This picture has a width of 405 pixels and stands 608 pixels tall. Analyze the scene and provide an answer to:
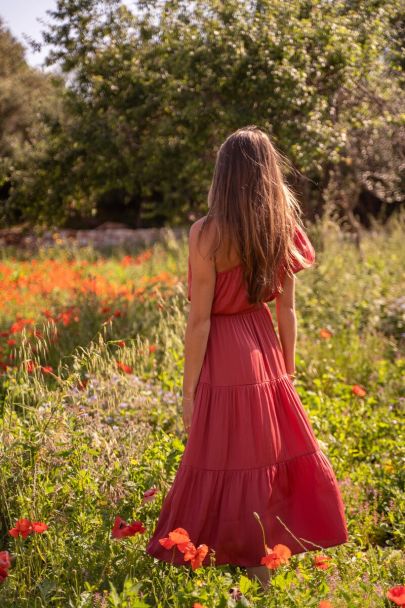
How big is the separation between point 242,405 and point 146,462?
3.03 feet

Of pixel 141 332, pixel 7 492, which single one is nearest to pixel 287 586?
pixel 7 492

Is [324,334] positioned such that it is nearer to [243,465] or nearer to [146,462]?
[146,462]

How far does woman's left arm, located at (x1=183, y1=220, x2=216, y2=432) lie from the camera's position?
2.68 meters

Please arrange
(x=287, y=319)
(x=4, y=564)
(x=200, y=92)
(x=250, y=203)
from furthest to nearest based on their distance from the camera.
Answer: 1. (x=200, y=92)
2. (x=287, y=319)
3. (x=250, y=203)
4. (x=4, y=564)

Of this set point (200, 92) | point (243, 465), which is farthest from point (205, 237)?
point (200, 92)

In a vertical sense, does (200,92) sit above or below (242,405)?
above

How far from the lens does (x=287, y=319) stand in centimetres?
294

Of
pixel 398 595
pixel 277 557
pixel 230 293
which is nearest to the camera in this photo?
pixel 398 595

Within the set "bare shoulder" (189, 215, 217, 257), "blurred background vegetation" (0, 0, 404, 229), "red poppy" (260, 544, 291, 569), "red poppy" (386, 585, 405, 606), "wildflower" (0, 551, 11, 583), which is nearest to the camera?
"red poppy" (386, 585, 405, 606)

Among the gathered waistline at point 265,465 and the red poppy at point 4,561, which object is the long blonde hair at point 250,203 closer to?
the gathered waistline at point 265,465

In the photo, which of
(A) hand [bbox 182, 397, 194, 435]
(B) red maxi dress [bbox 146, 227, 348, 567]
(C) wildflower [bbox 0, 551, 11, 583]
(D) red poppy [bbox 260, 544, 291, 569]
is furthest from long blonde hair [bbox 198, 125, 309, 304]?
(C) wildflower [bbox 0, 551, 11, 583]

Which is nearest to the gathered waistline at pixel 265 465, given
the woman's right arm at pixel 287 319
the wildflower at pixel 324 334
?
the woman's right arm at pixel 287 319

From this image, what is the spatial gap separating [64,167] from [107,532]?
266 inches

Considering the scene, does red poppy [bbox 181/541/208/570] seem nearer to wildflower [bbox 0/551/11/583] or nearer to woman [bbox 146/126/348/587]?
woman [bbox 146/126/348/587]
